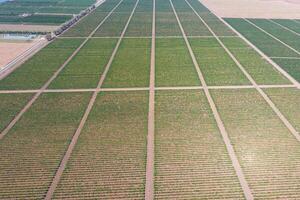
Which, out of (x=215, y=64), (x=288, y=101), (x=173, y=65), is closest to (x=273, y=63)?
(x=215, y=64)

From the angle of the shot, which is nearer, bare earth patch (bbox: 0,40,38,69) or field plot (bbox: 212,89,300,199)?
field plot (bbox: 212,89,300,199)

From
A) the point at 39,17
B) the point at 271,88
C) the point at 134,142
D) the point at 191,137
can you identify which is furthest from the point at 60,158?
the point at 39,17

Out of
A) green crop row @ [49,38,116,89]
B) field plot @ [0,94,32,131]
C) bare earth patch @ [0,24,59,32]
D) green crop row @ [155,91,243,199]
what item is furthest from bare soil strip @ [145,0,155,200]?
bare earth patch @ [0,24,59,32]

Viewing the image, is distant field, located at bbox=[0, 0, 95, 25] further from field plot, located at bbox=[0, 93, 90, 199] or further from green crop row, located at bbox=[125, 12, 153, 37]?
field plot, located at bbox=[0, 93, 90, 199]

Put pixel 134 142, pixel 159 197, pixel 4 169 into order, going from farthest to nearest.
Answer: pixel 134 142 < pixel 4 169 < pixel 159 197

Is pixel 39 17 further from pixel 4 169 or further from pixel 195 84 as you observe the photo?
pixel 4 169

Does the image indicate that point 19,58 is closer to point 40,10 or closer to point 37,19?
point 37,19
